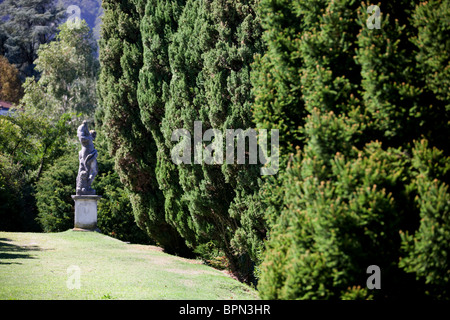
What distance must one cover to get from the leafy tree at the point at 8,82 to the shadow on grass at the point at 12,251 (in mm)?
29730

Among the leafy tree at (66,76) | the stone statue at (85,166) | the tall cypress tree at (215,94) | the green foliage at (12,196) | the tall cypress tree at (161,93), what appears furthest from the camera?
the leafy tree at (66,76)

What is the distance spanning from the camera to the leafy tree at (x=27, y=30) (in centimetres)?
4134

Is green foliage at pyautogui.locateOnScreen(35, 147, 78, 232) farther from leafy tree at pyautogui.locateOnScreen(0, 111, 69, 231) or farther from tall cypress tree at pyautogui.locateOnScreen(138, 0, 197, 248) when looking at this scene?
tall cypress tree at pyautogui.locateOnScreen(138, 0, 197, 248)

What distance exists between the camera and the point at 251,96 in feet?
29.1

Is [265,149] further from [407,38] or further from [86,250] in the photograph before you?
[86,250]

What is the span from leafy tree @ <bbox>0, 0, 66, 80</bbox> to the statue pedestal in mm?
30590

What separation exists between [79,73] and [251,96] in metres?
26.7

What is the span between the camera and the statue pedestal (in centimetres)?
1497

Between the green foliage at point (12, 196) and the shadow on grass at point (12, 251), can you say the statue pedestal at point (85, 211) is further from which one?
the green foliage at point (12, 196)

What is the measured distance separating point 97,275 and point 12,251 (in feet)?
11.8

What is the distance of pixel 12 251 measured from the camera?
412 inches

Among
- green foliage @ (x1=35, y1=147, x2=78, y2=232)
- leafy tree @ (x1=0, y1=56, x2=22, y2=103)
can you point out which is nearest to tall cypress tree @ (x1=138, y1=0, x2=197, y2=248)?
green foliage @ (x1=35, y1=147, x2=78, y2=232)

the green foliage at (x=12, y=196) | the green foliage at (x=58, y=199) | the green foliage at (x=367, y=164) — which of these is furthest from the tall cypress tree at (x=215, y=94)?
the green foliage at (x=12, y=196)
